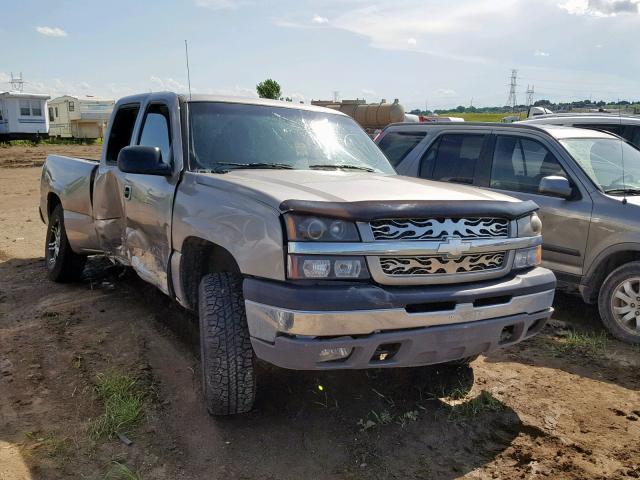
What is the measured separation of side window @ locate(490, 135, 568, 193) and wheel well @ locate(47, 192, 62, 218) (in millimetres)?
4531

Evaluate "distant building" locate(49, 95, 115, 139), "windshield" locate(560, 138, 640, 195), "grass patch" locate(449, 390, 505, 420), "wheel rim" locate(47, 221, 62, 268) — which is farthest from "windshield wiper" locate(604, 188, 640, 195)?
"distant building" locate(49, 95, 115, 139)

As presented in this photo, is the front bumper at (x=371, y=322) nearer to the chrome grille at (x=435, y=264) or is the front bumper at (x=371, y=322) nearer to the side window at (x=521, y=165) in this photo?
the chrome grille at (x=435, y=264)

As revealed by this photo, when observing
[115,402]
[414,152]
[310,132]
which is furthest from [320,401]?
[414,152]

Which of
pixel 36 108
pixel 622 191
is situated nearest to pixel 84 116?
pixel 36 108

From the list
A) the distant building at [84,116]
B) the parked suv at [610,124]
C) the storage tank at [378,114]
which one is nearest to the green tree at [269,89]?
the distant building at [84,116]

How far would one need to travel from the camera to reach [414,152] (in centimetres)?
654

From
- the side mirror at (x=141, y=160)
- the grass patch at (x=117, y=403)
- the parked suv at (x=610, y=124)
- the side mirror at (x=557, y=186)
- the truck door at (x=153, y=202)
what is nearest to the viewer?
the grass patch at (x=117, y=403)

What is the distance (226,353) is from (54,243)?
3969 mm

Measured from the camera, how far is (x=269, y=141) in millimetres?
4031

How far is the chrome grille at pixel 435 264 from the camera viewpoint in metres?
2.80

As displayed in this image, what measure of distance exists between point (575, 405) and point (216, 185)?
260 centimetres

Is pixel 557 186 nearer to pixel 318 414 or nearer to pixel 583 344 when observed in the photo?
pixel 583 344

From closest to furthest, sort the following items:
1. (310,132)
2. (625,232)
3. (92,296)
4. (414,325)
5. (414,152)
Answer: (414,325) < (310,132) < (625,232) < (92,296) < (414,152)

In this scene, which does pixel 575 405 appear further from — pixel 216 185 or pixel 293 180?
pixel 216 185
